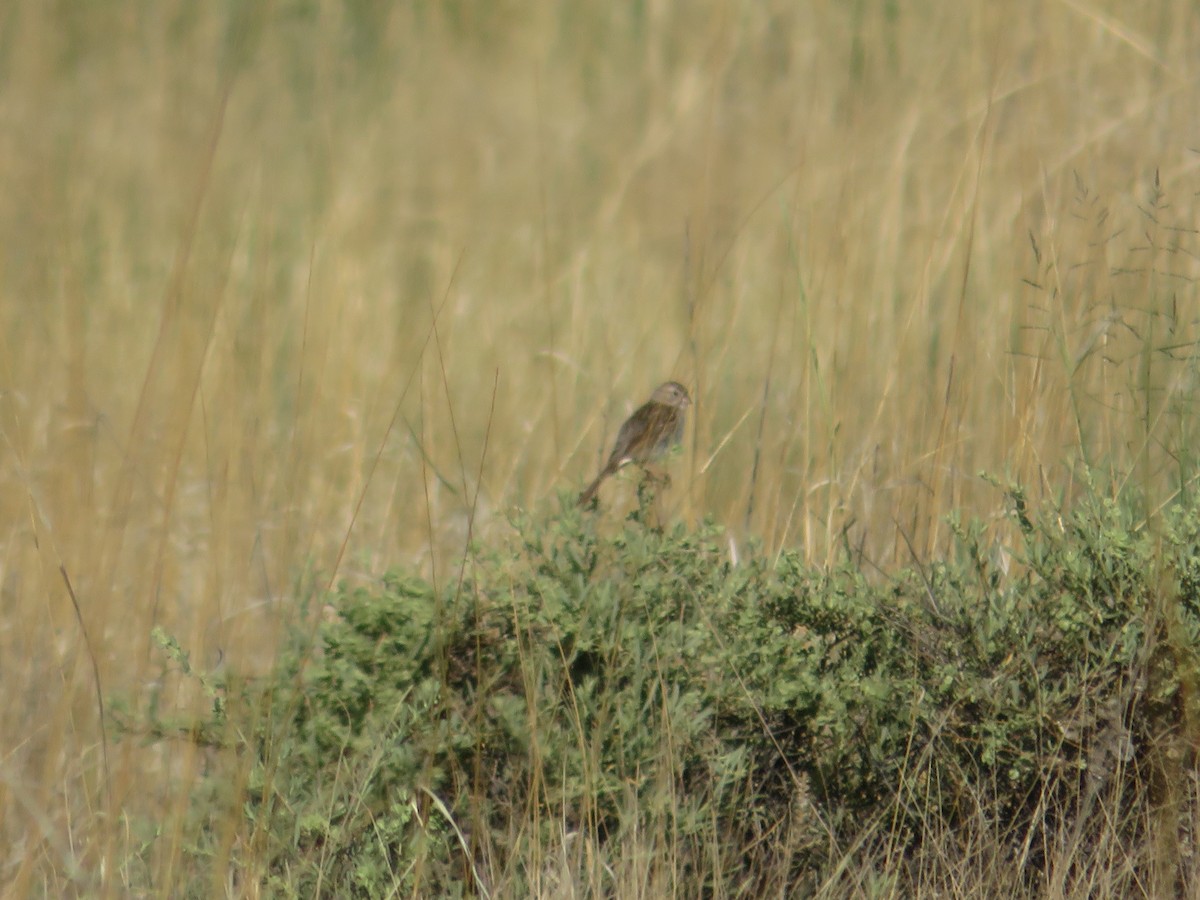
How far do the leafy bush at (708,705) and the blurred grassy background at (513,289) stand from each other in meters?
0.19

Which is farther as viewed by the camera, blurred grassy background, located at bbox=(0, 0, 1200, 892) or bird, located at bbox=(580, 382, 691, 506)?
bird, located at bbox=(580, 382, 691, 506)

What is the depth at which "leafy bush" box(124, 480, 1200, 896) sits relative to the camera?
7.49 ft

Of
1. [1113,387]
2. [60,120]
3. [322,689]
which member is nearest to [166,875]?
[322,689]

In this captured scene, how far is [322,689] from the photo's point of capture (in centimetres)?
251

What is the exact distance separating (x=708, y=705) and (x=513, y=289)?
11.4 ft

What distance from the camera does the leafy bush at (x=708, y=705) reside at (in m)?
2.28

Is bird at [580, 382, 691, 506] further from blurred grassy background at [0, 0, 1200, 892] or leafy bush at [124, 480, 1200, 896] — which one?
leafy bush at [124, 480, 1200, 896]

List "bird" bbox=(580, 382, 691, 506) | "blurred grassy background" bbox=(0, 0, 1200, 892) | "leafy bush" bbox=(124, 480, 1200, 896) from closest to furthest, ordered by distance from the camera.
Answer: "leafy bush" bbox=(124, 480, 1200, 896)
"blurred grassy background" bbox=(0, 0, 1200, 892)
"bird" bbox=(580, 382, 691, 506)

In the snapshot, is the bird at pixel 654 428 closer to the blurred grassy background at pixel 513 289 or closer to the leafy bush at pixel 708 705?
the blurred grassy background at pixel 513 289

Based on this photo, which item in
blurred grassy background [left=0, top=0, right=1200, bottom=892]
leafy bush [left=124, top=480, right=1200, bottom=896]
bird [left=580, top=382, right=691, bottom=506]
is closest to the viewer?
leafy bush [left=124, top=480, right=1200, bottom=896]

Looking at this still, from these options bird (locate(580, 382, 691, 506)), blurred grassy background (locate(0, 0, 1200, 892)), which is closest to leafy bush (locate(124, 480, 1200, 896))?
blurred grassy background (locate(0, 0, 1200, 892))

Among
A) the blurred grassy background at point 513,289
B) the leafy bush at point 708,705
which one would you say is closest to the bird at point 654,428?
the blurred grassy background at point 513,289

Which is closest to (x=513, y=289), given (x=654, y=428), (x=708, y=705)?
(x=654, y=428)

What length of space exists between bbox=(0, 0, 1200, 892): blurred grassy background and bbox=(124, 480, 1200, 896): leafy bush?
187mm
